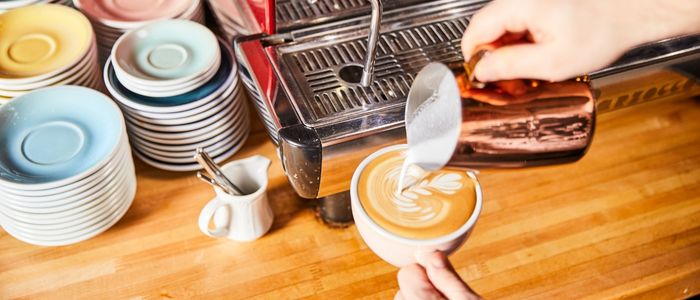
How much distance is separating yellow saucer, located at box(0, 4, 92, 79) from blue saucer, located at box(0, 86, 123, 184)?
0.07m

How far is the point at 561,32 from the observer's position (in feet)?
2.38

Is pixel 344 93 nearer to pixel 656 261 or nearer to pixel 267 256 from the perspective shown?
pixel 267 256

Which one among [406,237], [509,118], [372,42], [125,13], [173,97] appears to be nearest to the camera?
[509,118]

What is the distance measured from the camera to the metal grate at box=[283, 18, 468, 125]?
3.20 feet

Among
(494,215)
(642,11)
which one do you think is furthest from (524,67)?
(494,215)

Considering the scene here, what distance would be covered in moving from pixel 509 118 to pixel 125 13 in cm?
82

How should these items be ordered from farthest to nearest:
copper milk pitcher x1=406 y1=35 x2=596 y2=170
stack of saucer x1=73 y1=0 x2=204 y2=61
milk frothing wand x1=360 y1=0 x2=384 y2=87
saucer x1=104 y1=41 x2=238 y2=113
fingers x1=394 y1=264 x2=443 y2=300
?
stack of saucer x1=73 y1=0 x2=204 y2=61 < saucer x1=104 y1=41 x2=238 y2=113 < milk frothing wand x1=360 y1=0 x2=384 y2=87 < fingers x1=394 y1=264 x2=443 y2=300 < copper milk pitcher x1=406 y1=35 x2=596 y2=170

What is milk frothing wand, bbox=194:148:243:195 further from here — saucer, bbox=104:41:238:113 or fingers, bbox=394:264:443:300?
fingers, bbox=394:264:443:300

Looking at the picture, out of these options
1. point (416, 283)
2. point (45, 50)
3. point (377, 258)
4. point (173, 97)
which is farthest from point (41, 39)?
point (416, 283)

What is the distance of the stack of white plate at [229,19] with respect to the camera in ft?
3.69

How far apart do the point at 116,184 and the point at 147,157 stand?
0.15 meters

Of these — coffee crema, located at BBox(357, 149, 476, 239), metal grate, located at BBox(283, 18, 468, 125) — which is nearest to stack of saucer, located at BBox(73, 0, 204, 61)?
metal grate, located at BBox(283, 18, 468, 125)

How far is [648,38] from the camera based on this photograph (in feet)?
2.63

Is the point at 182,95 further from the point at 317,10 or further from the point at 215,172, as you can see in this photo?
the point at 317,10
